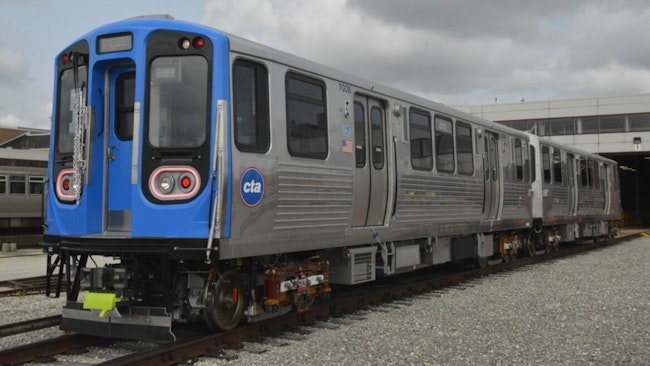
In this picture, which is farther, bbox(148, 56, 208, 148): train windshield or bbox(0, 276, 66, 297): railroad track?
bbox(0, 276, 66, 297): railroad track

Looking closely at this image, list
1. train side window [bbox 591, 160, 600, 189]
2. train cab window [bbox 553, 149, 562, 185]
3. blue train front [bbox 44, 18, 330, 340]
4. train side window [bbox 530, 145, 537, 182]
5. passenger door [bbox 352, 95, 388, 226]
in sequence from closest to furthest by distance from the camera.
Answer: blue train front [bbox 44, 18, 330, 340] → passenger door [bbox 352, 95, 388, 226] → train side window [bbox 530, 145, 537, 182] → train cab window [bbox 553, 149, 562, 185] → train side window [bbox 591, 160, 600, 189]

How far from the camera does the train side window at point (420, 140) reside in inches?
385

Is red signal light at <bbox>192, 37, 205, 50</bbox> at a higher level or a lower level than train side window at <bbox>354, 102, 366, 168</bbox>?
higher

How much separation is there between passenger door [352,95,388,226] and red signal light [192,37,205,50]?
2801 millimetres

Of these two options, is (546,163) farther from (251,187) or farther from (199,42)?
(199,42)

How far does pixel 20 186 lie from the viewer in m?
24.3

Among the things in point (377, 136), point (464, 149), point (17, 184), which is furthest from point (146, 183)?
point (17, 184)

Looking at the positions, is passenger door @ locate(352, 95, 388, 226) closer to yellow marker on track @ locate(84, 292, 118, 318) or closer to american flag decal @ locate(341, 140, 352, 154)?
american flag decal @ locate(341, 140, 352, 154)

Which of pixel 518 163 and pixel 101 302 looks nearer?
pixel 101 302

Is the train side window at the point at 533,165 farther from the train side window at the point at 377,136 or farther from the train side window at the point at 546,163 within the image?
the train side window at the point at 377,136

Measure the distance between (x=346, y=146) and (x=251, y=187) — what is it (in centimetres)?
207

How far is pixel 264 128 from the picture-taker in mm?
6641

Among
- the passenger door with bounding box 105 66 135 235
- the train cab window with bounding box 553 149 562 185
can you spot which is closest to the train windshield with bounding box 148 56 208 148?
the passenger door with bounding box 105 66 135 235

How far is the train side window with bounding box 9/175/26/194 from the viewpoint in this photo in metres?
24.0
